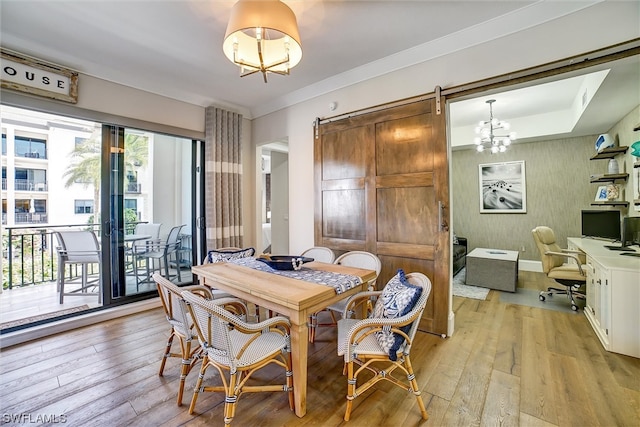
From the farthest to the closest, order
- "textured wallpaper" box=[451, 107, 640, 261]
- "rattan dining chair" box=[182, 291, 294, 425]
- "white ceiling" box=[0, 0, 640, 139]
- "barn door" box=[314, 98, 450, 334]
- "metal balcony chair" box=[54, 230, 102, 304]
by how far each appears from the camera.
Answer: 1. "textured wallpaper" box=[451, 107, 640, 261]
2. "metal balcony chair" box=[54, 230, 102, 304]
3. "barn door" box=[314, 98, 450, 334]
4. "white ceiling" box=[0, 0, 640, 139]
5. "rattan dining chair" box=[182, 291, 294, 425]

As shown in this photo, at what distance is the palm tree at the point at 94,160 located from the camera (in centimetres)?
346

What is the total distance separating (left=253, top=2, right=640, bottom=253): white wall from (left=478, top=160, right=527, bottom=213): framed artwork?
4.00m

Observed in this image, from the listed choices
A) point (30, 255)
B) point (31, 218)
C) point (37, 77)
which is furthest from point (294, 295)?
point (30, 255)

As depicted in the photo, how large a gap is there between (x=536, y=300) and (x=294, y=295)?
3.83 meters

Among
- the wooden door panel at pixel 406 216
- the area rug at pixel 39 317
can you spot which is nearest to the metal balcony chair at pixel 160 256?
the area rug at pixel 39 317

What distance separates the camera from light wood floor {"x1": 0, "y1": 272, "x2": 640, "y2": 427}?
165 cm

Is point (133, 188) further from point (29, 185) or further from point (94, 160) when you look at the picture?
point (29, 185)

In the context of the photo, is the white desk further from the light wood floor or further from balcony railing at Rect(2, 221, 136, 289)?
balcony railing at Rect(2, 221, 136, 289)

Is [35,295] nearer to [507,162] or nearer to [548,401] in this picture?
[548,401]

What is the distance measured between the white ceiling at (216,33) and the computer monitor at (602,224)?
3.23 m

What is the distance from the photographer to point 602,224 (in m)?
3.92

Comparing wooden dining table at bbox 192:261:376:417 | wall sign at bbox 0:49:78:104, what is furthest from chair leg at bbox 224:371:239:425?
wall sign at bbox 0:49:78:104

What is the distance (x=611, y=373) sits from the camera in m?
2.05

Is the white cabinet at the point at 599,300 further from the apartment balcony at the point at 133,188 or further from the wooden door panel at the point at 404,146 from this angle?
the apartment balcony at the point at 133,188
